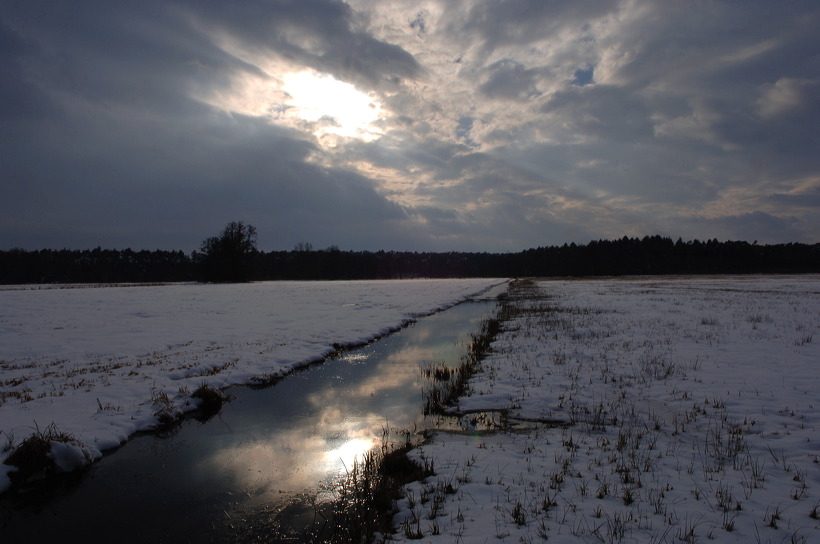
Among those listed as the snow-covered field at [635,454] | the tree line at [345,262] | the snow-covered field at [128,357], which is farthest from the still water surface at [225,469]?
the tree line at [345,262]

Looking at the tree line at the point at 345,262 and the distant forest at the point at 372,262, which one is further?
the distant forest at the point at 372,262

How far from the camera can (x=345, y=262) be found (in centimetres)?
16025

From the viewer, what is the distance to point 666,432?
7.48 metres

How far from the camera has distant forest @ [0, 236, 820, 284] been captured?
397 feet

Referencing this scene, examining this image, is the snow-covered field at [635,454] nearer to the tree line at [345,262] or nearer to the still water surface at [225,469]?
the still water surface at [225,469]

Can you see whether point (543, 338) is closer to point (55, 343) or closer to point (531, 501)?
point (531, 501)

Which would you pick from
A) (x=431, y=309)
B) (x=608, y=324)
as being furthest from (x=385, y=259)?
(x=608, y=324)

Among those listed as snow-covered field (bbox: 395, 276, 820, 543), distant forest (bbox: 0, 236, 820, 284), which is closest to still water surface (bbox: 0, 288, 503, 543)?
snow-covered field (bbox: 395, 276, 820, 543)

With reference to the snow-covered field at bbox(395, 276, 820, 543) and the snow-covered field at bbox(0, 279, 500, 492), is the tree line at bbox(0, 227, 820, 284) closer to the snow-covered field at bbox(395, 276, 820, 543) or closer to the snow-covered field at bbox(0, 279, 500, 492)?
the snow-covered field at bbox(0, 279, 500, 492)

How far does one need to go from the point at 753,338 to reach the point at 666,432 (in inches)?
488

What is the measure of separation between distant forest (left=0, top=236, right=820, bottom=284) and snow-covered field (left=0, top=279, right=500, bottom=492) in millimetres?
99929

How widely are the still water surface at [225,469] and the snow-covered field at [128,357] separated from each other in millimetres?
976

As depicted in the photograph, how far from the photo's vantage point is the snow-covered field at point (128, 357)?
847cm

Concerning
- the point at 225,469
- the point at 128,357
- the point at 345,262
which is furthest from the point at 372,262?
the point at 225,469
